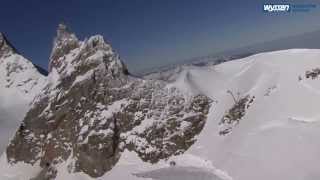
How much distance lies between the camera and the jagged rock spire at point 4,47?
190m

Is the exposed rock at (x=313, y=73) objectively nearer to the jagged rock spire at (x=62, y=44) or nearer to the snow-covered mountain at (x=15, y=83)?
the jagged rock spire at (x=62, y=44)

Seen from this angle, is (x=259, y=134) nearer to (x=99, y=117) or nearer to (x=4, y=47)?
(x=99, y=117)

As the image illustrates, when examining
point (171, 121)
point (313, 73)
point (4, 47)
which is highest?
point (4, 47)

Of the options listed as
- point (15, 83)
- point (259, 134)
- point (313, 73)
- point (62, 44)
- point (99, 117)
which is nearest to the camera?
point (259, 134)

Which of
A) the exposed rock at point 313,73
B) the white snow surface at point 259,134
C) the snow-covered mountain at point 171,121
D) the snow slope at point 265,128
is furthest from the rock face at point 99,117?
the exposed rock at point 313,73

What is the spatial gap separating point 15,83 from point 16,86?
163 centimetres

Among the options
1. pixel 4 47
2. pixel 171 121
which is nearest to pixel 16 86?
pixel 4 47

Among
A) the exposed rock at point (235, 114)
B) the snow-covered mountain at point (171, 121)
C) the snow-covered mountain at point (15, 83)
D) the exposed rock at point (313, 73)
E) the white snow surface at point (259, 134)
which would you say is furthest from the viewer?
the snow-covered mountain at point (15, 83)

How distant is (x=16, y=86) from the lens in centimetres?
18412

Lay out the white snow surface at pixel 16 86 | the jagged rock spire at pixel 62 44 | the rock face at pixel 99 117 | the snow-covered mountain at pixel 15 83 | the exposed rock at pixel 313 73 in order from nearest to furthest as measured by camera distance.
→ the exposed rock at pixel 313 73 → the rock face at pixel 99 117 → the jagged rock spire at pixel 62 44 → the white snow surface at pixel 16 86 → the snow-covered mountain at pixel 15 83

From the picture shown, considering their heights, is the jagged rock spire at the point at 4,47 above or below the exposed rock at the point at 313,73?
above

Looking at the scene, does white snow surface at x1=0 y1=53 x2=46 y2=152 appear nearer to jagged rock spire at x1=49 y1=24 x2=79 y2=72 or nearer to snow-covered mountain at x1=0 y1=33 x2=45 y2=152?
snow-covered mountain at x1=0 y1=33 x2=45 y2=152

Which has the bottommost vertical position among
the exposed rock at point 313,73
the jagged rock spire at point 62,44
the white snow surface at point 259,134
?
the white snow surface at point 259,134

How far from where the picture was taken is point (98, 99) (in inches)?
4309
